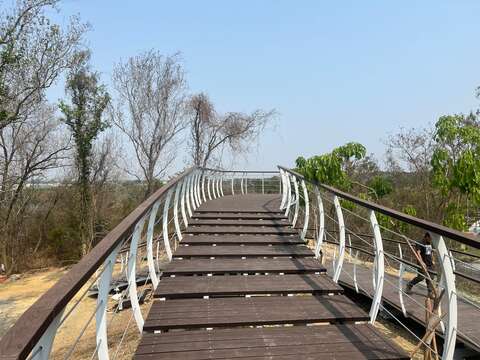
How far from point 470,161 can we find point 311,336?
448 centimetres

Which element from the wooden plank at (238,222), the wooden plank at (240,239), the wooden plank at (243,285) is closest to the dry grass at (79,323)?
the wooden plank at (243,285)

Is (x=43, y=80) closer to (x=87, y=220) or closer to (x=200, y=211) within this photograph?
(x=87, y=220)

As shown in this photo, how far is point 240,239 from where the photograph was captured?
5.50 meters

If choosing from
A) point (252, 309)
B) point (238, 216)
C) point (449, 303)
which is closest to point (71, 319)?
point (238, 216)

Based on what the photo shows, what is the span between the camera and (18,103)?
15.6 metres

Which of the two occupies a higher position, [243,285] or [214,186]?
[214,186]

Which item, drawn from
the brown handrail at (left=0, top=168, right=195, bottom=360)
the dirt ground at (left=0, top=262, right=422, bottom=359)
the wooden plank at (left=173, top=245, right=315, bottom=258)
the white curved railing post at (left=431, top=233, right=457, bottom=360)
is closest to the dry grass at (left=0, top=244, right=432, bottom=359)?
the dirt ground at (left=0, top=262, right=422, bottom=359)

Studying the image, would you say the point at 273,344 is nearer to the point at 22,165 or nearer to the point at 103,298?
the point at 103,298

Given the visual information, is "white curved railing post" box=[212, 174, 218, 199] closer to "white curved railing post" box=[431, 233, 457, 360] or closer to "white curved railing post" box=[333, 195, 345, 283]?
"white curved railing post" box=[333, 195, 345, 283]

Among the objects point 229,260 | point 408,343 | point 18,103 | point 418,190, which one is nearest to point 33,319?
point 229,260

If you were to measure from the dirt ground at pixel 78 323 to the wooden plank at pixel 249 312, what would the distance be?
13.4 inches

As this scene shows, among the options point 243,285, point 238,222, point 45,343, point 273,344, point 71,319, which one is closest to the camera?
point 45,343

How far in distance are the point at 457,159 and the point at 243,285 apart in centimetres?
463

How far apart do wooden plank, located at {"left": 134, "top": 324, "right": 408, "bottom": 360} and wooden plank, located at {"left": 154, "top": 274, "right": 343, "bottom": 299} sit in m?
0.72
